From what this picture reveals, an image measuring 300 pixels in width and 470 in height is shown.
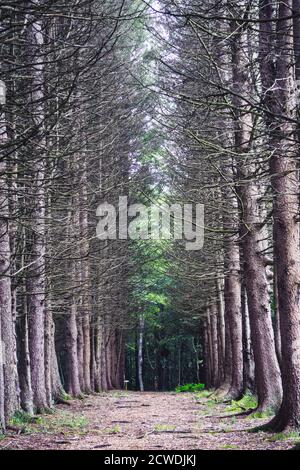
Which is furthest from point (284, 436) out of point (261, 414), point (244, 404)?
point (244, 404)

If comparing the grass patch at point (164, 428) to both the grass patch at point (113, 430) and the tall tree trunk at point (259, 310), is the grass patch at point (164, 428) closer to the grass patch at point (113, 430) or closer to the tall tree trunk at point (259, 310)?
the grass patch at point (113, 430)

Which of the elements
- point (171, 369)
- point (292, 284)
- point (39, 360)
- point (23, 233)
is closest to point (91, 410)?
point (39, 360)

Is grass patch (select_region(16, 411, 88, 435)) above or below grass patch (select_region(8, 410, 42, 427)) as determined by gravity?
below

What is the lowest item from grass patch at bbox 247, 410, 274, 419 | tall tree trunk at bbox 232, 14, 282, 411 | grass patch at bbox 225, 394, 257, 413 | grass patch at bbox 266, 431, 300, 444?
grass patch at bbox 225, 394, 257, 413

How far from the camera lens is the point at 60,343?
33562mm

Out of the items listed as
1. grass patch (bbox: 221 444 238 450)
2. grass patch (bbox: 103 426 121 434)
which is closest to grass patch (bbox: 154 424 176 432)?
grass patch (bbox: 103 426 121 434)

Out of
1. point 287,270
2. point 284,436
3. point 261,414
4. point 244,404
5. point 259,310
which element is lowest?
point 244,404

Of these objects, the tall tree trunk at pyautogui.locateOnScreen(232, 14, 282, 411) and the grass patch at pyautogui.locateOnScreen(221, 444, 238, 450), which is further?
the tall tree trunk at pyautogui.locateOnScreen(232, 14, 282, 411)

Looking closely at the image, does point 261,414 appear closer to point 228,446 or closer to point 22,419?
point 228,446

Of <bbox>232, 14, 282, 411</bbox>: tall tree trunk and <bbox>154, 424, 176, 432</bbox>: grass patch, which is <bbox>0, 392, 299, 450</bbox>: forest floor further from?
<bbox>232, 14, 282, 411</bbox>: tall tree trunk

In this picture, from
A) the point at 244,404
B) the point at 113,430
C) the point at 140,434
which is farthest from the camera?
the point at 244,404

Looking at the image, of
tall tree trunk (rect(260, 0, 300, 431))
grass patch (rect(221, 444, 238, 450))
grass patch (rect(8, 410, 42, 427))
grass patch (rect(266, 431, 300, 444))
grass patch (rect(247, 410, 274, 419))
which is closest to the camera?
grass patch (rect(221, 444, 238, 450))

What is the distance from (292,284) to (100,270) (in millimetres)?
10243

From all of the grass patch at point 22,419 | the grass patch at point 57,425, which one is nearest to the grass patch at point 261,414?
the grass patch at point 57,425
